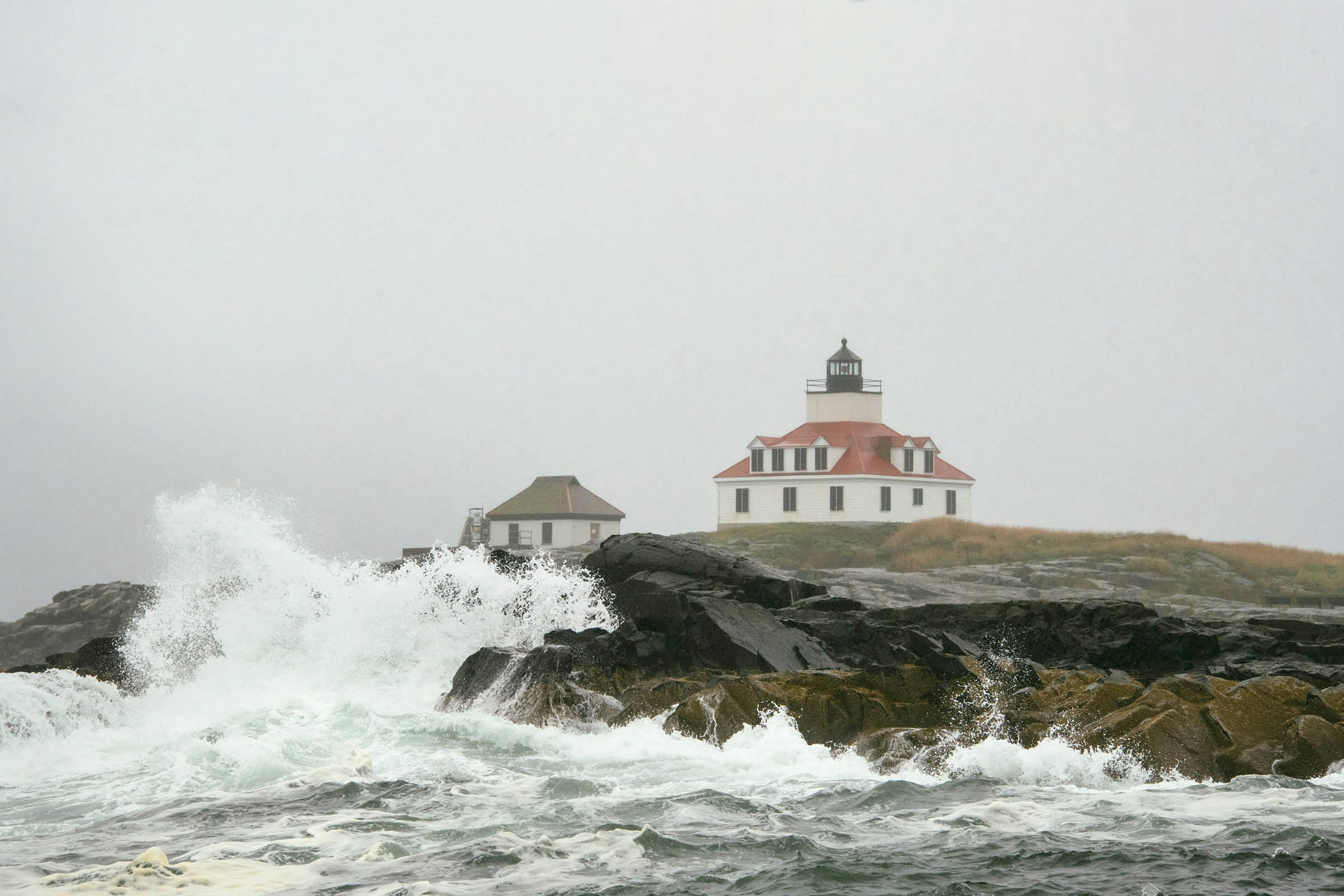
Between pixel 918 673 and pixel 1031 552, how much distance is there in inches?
904

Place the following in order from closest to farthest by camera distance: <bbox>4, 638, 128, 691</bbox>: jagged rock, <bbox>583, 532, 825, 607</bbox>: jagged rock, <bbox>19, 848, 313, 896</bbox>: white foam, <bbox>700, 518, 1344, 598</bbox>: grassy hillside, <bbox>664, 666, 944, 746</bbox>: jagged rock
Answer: <bbox>19, 848, 313, 896</bbox>: white foam
<bbox>664, 666, 944, 746</bbox>: jagged rock
<bbox>4, 638, 128, 691</bbox>: jagged rock
<bbox>583, 532, 825, 607</bbox>: jagged rock
<bbox>700, 518, 1344, 598</bbox>: grassy hillside

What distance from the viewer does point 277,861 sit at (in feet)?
28.9

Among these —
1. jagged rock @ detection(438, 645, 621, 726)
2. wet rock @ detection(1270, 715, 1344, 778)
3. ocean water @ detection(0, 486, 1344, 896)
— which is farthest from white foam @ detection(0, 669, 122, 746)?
wet rock @ detection(1270, 715, 1344, 778)

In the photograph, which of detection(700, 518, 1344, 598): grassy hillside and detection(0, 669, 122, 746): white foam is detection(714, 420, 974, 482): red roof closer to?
detection(700, 518, 1344, 598): grassy hillside

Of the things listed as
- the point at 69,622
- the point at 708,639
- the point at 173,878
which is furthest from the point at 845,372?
the point at 173,878

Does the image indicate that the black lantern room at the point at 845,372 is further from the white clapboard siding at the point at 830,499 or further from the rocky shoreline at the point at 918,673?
the rocky shoreline at the point at 918,673

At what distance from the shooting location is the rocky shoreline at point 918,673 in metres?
12.0

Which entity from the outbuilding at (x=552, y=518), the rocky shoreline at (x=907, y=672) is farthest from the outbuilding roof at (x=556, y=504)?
the rocky shoreline at (x=907, y=672)

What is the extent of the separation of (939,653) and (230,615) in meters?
10.3

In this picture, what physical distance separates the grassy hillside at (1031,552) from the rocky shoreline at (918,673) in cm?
1274

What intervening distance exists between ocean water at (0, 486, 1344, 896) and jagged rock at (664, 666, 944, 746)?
275 mm

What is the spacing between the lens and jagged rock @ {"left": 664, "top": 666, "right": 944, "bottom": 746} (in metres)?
13.1

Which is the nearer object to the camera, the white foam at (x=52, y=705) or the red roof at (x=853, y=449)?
the white foam at (x=52, y=705)

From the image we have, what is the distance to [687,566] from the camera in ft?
64.3
